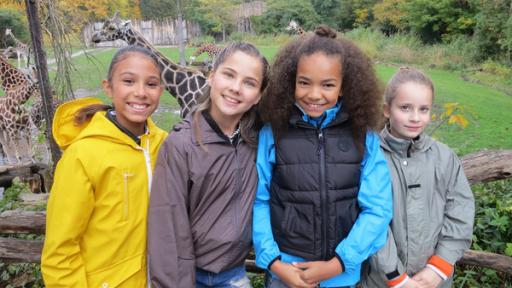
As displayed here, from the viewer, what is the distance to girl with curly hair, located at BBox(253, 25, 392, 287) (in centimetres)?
183

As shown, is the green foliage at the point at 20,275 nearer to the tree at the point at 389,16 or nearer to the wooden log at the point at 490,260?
the wooden log at the point at 490,260

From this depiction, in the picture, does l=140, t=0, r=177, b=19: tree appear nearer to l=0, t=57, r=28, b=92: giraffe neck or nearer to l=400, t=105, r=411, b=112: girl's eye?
l=0, t=57, r=28, b=92: giraffe neck

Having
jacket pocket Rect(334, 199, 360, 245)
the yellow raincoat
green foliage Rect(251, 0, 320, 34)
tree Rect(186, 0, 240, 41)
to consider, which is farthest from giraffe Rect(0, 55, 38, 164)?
green foliage Rect(251, 0, 320, 34)

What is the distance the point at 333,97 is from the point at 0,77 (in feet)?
25.8

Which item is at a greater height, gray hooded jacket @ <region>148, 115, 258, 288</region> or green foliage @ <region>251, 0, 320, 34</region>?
green foliage @ <region>251, 0, 320, 34</region>

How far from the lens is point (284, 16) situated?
28156mm

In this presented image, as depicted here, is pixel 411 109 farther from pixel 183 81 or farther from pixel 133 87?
pixel 183 81

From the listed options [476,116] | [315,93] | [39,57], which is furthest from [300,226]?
[476,116]

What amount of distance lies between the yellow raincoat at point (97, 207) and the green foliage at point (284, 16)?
2634cm

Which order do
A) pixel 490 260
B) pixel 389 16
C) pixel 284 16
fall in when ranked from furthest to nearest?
pixel 284 16
pixel 389 16
pixel 490 260

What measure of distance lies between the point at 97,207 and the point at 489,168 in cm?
264

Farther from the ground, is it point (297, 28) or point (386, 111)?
point (297, 28)

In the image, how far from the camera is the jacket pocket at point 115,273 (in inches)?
72.7

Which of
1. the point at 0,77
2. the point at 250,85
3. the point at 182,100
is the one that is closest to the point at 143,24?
the point at 0,77
